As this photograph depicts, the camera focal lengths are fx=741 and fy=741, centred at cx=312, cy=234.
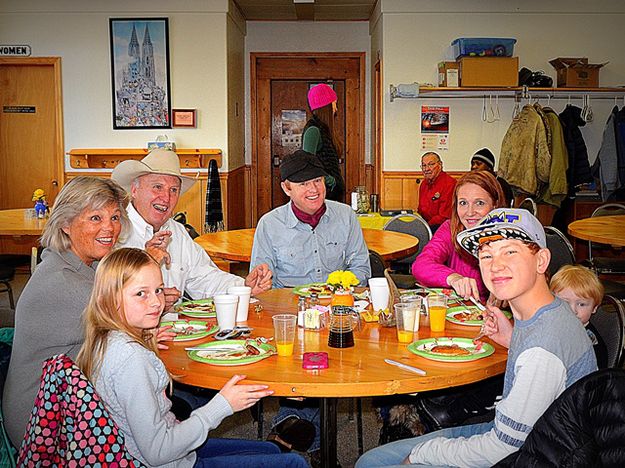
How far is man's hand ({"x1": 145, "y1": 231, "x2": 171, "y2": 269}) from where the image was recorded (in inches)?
115

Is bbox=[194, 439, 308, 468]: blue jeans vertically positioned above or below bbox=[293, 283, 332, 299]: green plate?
below

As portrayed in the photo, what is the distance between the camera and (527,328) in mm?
1905

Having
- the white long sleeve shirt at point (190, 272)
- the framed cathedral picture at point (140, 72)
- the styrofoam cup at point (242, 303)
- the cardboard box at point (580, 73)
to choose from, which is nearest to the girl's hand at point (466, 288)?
the styrofoam cup at point (242, 303)

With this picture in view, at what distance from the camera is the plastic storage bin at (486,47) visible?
7.88 metres

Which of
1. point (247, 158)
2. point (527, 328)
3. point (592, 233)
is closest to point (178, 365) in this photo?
point (527, 328)

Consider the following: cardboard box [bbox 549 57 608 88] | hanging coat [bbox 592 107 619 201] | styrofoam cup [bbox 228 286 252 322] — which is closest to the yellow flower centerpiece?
styrofoam cup [bbox 228 286 252 322]

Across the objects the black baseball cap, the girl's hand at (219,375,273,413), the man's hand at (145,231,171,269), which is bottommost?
the girl's hand at (219,375,273,413)

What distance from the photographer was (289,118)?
10.5 meters

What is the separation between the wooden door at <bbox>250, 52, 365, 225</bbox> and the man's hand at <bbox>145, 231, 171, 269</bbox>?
7285 mm

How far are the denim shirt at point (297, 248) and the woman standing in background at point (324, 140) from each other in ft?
7.65

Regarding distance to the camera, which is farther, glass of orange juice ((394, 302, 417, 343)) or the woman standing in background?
the woman standing in background

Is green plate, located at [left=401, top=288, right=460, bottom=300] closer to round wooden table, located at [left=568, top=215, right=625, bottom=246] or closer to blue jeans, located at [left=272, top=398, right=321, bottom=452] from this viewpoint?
blue jeans, located at [left=272, top=398, right=321, bottom=452]

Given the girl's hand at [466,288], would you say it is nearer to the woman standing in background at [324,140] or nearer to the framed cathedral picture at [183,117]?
the woman standing in background at [324,140]

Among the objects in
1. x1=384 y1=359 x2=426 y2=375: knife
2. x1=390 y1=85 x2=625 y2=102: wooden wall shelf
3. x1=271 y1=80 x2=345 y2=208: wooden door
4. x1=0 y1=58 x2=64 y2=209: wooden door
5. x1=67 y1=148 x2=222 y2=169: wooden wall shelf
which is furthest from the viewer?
x1=271 y1=80 x2=345 y2=208: wooden door
